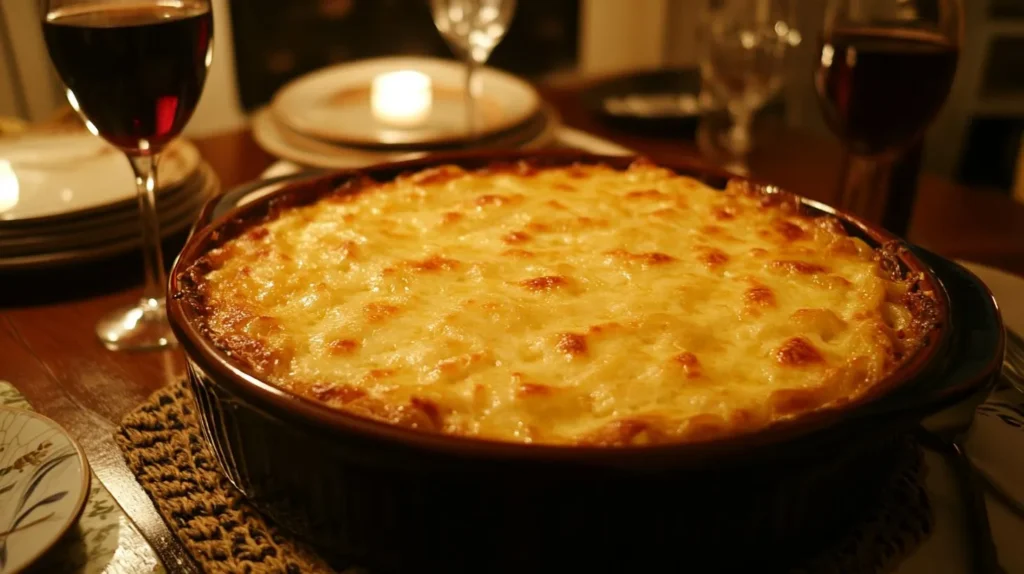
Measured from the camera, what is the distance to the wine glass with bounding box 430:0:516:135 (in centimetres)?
179

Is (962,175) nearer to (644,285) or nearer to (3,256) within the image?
(644,285)

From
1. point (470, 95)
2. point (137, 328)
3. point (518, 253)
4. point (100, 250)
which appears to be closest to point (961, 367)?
point (518, 253)

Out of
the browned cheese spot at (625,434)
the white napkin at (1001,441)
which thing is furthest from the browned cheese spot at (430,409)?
the white napkin at (1001,441)

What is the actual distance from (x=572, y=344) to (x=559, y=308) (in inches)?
3.6

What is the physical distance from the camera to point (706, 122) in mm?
1885

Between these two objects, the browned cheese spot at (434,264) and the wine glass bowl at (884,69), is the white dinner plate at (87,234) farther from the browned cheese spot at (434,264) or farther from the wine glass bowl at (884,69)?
the wine glass bowl at (884,69)

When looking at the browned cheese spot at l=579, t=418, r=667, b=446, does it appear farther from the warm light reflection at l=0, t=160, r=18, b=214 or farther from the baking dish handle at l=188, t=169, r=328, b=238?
the warm light reflection at l=0, t=160, r=18, b=214

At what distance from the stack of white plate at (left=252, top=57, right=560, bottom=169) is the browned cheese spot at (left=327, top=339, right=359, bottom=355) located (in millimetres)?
765

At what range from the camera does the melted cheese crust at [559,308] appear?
→ 74 centimetres

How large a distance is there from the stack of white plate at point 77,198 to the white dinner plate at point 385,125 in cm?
30

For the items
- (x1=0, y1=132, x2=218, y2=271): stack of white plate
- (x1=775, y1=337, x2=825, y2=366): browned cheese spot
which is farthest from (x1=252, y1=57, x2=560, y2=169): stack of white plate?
(x1=775, y1=337, x2=825, y2=366): browned cheese spot

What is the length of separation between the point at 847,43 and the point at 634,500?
95 cm

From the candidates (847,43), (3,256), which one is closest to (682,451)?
(847,43)

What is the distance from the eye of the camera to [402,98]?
1.94 metres
